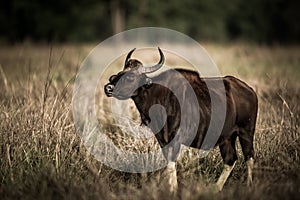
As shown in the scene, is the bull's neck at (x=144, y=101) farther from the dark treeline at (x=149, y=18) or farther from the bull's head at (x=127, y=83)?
the dark treeline at (x=149, y=18)

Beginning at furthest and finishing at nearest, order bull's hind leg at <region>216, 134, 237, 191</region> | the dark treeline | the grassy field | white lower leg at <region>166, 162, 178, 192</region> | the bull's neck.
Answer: the dark treeline, bull's hind leg at <region>216, 134, 237, 191</region>, the bull's neck, white lower leg at <region>166, 162, 178, 192</region>, the grassy field

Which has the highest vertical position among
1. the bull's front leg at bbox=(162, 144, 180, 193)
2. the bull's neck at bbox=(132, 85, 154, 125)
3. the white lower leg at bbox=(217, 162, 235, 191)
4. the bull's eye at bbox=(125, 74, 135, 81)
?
the bull's eye at bbox=(125, 74, 135, 81)

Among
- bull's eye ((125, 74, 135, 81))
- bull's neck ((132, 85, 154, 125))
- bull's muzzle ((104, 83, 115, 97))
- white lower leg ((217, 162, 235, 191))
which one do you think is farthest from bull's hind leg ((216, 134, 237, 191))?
bull's muzzle ((104, 83, 115, 97))

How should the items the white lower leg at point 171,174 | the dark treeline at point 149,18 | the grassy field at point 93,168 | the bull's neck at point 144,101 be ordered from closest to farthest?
1. the grassy field at point 93,168
2. the white lower leg at point 171,174
3. the bull's neck at point 144,101
4. the dark treeline at point 149,18

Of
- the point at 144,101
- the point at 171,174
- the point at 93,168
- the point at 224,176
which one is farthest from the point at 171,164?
the point at 93,168

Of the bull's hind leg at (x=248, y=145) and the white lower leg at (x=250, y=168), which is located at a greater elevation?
the bull's hind leg at (x=248, y=145)

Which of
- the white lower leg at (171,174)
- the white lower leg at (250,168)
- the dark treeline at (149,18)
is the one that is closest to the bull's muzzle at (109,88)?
the white lower leg at (171,174)

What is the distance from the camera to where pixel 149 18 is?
34969mm

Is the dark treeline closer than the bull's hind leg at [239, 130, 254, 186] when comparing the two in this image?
No

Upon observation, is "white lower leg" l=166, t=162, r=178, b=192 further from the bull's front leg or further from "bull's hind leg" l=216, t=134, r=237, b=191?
"bull's hind leg" l=216, t=134, r=237, b=191

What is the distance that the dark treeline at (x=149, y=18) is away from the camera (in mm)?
34000

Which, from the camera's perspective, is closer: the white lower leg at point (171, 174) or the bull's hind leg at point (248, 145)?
the white lower leg at point (171, 174)

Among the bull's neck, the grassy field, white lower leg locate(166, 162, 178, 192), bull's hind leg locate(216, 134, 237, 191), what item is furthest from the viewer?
bull's hind leg locate(216, 134, 237, 191)

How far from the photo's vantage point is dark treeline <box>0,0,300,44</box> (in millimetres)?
34000
